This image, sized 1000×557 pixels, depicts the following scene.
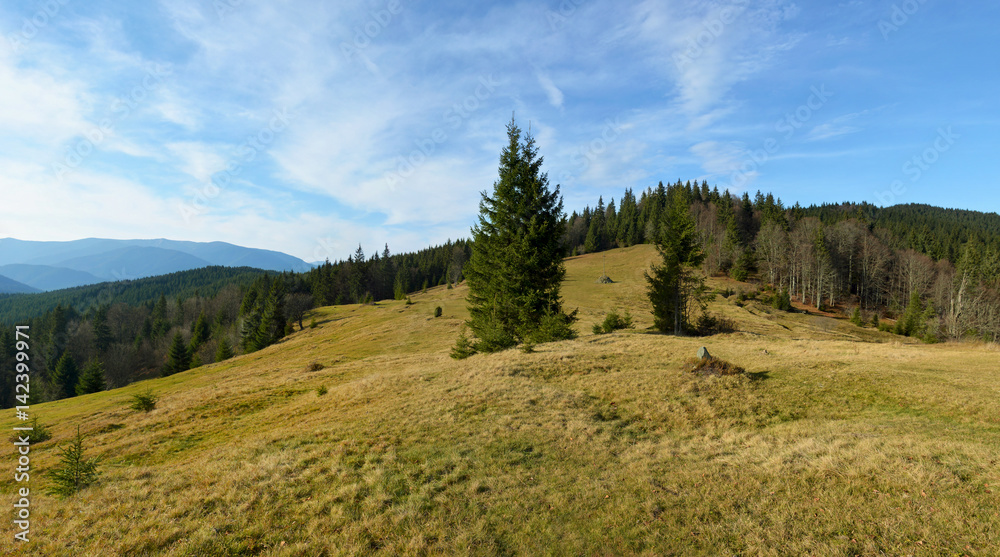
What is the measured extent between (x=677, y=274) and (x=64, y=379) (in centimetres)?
10101

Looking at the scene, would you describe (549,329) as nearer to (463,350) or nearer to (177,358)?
(463,350)

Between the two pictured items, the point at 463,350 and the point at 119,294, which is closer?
the point at 463,350

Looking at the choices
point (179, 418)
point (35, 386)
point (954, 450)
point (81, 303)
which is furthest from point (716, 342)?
point (81, 303)

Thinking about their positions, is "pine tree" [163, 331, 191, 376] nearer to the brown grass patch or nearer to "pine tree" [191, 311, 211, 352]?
"pine tree" [191, 311, 211, 352]

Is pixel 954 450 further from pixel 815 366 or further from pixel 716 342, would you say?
pixel 716 342

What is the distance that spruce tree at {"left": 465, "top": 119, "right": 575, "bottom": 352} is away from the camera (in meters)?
25.4

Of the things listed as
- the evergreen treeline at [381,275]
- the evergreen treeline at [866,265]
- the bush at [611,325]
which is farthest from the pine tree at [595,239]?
the bush at [611,325]

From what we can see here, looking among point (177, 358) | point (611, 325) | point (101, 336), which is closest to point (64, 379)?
point (177, 358)

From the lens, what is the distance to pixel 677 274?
1388 inches

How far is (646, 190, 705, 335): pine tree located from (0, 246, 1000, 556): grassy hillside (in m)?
15.5

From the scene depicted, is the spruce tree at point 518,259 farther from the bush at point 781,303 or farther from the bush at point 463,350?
the bush at point 781,303

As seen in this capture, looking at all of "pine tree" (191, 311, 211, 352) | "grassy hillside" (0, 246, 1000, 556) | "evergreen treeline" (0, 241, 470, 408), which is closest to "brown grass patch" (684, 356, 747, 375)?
"grassy hillside" (0, 246, 1000, 556)

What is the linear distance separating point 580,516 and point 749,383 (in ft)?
40.1

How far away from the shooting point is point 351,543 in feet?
21.7
